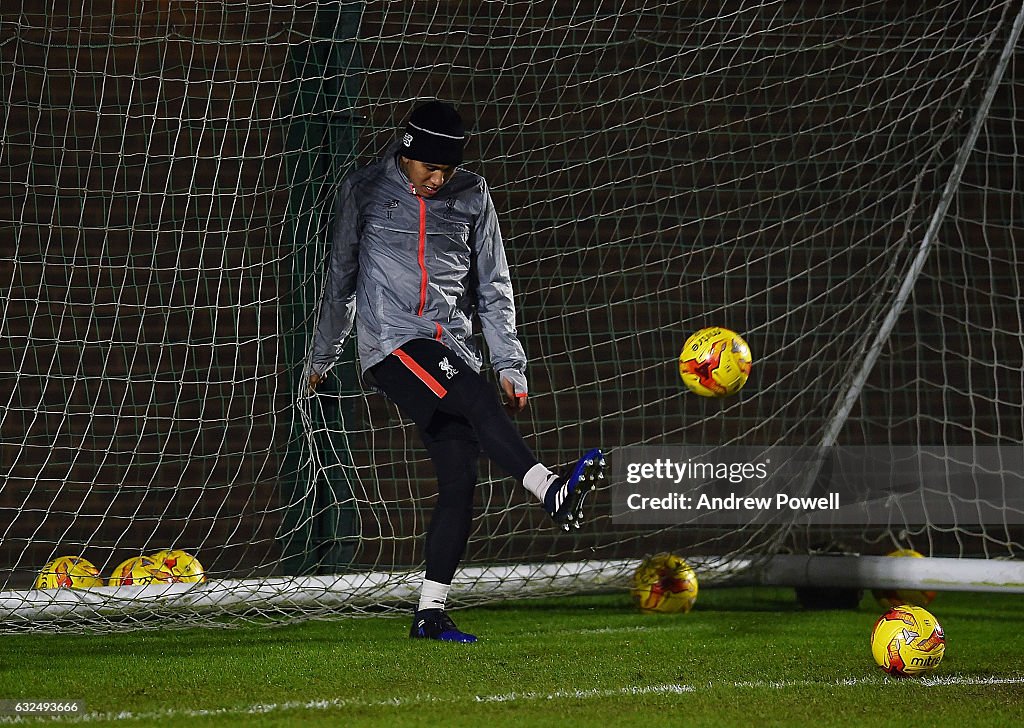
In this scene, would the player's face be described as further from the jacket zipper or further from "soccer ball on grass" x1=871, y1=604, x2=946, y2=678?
"soccer ball on grass" x1=871, y1=604, x2=946, y2=678

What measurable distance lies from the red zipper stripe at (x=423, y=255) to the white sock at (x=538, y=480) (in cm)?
65

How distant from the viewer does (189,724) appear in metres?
2.96

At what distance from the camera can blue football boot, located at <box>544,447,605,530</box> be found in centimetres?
375

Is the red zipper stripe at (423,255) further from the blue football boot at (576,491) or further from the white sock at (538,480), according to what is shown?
the blue football boot at (576,491)

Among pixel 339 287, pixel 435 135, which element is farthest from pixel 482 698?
pixel 435 135

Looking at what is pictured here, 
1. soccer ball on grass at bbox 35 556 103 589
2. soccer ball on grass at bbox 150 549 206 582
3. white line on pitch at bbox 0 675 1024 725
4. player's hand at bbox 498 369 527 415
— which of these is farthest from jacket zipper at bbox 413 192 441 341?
soccer ball on grass at bbox 35 556 103 589

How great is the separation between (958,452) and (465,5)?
373 centimetres

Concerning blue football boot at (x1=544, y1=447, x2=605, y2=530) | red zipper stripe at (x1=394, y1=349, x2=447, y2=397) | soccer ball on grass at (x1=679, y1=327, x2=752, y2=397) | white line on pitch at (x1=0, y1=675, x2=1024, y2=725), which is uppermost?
soccer ball on grass at (x1=679, y1=327, x2=752, y2=397)

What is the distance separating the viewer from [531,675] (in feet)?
12.0

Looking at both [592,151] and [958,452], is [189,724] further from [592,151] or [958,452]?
[958,452]

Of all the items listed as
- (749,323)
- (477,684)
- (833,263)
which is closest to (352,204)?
(477,684)

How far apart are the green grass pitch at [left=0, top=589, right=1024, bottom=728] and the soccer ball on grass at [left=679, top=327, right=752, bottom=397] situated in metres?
0.88

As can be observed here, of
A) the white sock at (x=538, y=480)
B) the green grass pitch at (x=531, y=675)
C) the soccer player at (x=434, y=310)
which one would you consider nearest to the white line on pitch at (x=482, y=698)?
the green grass pitch at (x=531, y=675)

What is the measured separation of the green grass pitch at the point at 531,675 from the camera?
3105mm
